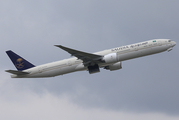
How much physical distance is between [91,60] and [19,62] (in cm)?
1571

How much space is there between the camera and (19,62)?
185 ft

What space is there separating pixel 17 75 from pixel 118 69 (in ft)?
67.9

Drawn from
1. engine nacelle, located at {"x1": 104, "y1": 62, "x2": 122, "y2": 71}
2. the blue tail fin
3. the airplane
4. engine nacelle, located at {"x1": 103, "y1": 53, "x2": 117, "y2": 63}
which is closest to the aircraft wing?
the airplane

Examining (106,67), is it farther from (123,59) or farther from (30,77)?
(30,77)

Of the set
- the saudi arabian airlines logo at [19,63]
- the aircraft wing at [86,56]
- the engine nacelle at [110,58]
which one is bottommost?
the engine nacelle at [110,58]

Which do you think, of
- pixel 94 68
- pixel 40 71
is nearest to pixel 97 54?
pixel 94 68

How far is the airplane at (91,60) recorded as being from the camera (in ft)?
166

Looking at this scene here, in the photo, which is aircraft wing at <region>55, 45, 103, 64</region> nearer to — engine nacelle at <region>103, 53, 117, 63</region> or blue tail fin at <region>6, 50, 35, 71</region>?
engine nacelle at <region>103, 53, 117, 63</region>

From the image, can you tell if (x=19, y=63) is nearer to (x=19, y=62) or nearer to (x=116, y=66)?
(x=19, y=62)

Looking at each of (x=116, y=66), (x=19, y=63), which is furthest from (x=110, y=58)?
(x=19, y=63)

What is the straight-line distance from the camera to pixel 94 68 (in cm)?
5262

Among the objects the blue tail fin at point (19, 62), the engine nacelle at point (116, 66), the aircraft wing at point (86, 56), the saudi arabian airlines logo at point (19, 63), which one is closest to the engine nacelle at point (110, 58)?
the aircraft wing at point (86, 56)

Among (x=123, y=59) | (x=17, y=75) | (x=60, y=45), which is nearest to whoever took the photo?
(x=60, y=45)

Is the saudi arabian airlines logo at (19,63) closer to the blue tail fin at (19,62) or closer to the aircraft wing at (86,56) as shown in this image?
the blue tail fin at (19,62)
